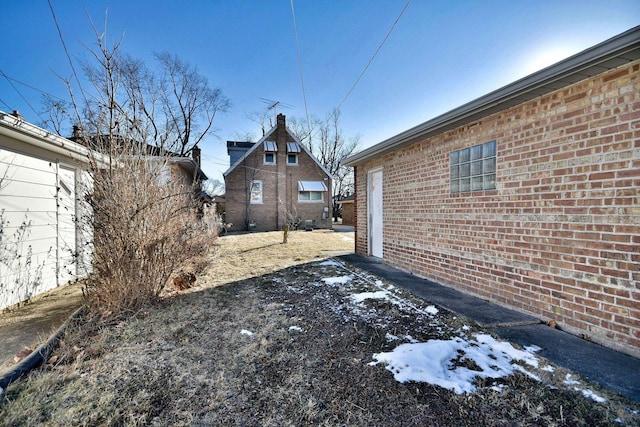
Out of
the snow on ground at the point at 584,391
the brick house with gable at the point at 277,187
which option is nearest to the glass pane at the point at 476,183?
the snow on ground at the point at 584,391

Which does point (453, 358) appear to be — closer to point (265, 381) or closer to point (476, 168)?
point (265, 381)

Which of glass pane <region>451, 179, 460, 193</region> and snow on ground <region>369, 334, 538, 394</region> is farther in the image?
glass pane <region>451, 179, 460, 193</region>

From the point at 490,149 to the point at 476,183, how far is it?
55 centimetres

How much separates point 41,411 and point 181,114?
25.3 meters

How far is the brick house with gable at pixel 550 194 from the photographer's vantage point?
263 centimetres

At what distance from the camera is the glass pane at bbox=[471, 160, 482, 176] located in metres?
4.35

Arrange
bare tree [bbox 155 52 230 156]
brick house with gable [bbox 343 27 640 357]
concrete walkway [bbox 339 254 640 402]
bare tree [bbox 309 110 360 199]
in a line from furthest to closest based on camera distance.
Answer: bare tree [bbox 309 110 360 199] → bare tree [bbox 155 52 230 156] → brick house with gable [bbox 343 27 640 357] → concrete walkway [bbox 339 254 640 402]

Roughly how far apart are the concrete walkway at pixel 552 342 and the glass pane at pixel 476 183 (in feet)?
5.58

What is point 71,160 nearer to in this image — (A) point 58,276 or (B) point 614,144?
(A) point 58,276

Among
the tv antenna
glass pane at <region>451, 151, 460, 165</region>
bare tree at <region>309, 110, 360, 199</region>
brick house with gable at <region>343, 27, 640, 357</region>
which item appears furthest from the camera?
bare tree at <region>309, 110, 360, 199</region>

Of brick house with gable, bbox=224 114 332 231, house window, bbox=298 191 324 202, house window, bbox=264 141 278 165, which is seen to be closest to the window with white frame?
brick house with gable, bbox=224 114 332 231

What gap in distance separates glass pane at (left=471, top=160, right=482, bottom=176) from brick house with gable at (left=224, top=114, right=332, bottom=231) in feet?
47.5

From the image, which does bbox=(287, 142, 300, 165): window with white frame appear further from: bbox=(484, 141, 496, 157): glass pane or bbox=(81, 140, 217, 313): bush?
bbox=(484, 141, 496, 157): glass pane

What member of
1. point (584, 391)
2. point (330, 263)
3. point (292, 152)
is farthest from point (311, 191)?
point (584, 391)
